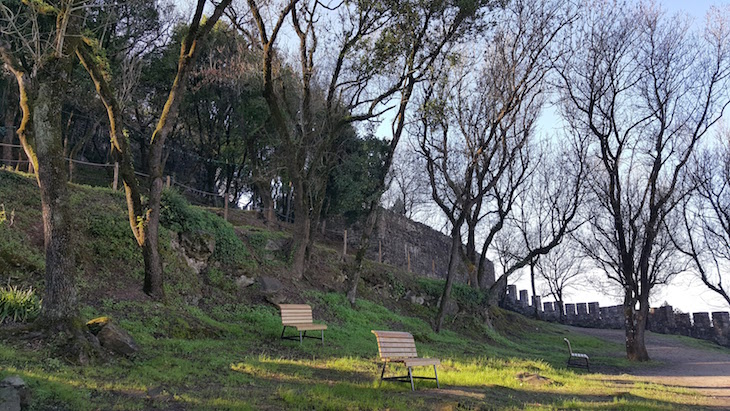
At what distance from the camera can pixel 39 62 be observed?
7.25 m

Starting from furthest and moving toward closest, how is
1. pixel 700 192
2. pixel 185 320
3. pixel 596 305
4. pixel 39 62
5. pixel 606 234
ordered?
pixel 596 305 < pixel 700 192 < pixel 606 234 < pixel 185 320 < pixel 39 62

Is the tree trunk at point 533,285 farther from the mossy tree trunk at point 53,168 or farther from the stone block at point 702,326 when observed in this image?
the mossy tree trunk at point 53,168

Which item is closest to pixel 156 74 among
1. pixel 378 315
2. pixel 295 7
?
pixel 295 7

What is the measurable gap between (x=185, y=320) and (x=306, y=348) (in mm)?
2268

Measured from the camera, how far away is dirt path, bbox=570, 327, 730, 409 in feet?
32.4

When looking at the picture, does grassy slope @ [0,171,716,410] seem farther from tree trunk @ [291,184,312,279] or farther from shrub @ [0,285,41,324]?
shrub @ [0,285,41,324]

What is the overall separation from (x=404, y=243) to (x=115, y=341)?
2090 cm

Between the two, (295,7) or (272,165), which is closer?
(295,7)

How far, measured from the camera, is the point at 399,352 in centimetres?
724

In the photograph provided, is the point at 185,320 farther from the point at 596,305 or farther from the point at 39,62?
the point at 596,305

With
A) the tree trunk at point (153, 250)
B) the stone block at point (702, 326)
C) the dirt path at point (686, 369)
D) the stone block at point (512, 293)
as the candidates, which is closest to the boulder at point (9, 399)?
the tree trunk at point (153, 250)

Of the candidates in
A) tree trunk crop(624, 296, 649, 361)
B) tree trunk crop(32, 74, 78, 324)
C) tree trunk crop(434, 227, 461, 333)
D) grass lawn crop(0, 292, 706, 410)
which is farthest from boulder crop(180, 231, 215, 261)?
tree trunk crop(624, 296, 649, 361)

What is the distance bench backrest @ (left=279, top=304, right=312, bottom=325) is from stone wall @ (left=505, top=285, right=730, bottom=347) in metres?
22.1

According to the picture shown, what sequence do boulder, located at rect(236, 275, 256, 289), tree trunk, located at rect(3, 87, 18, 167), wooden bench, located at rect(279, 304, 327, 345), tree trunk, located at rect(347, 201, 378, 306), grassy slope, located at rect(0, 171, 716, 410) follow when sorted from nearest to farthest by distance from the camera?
grassy slope, located at rect(0, 171, 716, 410) → wooden bench, located at rect(279, 304, 327, 345) → boulder, located at rect(236, 275, 256, 289) → tree trunk, located at rect(347, 201, 378, 306) → tree trunk, located at rect(3, 87, 18, 167)
